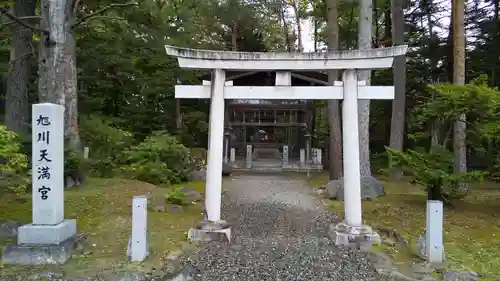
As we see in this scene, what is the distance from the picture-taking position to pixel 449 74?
17422mm

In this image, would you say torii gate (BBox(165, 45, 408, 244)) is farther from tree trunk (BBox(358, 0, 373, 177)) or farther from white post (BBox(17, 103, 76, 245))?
tree trunk (BBox(358, 0, 373, 177))

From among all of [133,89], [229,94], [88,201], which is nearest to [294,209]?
[229,94]

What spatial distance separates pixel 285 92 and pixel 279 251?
8.08ft

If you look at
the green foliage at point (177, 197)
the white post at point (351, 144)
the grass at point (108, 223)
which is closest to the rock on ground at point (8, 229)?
the grass at point (108, 223)

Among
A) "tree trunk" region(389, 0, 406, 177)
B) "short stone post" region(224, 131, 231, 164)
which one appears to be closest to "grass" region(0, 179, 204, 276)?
"tree trunk" region(389, 0, 406, 177)

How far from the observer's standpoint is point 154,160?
475 inches

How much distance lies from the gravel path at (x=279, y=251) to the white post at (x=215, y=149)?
627mm

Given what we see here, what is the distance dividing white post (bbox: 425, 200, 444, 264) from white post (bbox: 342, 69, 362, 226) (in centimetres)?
115

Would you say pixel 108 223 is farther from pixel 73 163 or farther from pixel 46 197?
pixel 73 163

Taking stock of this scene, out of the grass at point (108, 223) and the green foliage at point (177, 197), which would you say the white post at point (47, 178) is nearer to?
the grass at point (108, 223)

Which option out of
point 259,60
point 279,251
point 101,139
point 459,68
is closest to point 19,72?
point 101,139

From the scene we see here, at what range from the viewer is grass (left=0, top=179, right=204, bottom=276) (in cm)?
488

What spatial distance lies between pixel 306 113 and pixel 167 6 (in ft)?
27.9

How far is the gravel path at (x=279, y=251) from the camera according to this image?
4852mm
